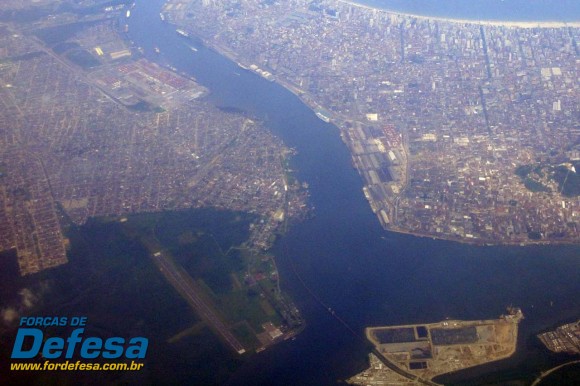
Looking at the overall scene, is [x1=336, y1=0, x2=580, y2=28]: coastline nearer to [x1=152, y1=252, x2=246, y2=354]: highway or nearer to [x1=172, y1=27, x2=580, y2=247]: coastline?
[x1=172, y1=27, x2=580, y2=247]: coastline

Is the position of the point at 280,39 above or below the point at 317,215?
above

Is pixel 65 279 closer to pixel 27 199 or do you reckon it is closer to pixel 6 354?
pixel 6 354

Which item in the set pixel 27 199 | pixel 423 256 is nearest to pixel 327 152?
pixel 423 256

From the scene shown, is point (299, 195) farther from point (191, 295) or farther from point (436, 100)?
point (436, 100)

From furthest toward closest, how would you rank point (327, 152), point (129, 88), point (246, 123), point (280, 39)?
point (280, 39), point (129, 88), point (246, 123), point (327, 152)

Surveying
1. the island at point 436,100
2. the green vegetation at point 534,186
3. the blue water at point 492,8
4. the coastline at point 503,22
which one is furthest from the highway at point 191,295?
the blue water at point 492,8

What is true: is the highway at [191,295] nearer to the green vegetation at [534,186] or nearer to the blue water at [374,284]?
the blue water at [374,284]

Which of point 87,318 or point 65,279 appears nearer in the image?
point 87,318

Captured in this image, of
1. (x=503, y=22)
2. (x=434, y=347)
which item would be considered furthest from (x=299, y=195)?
(x=503, y=22)
